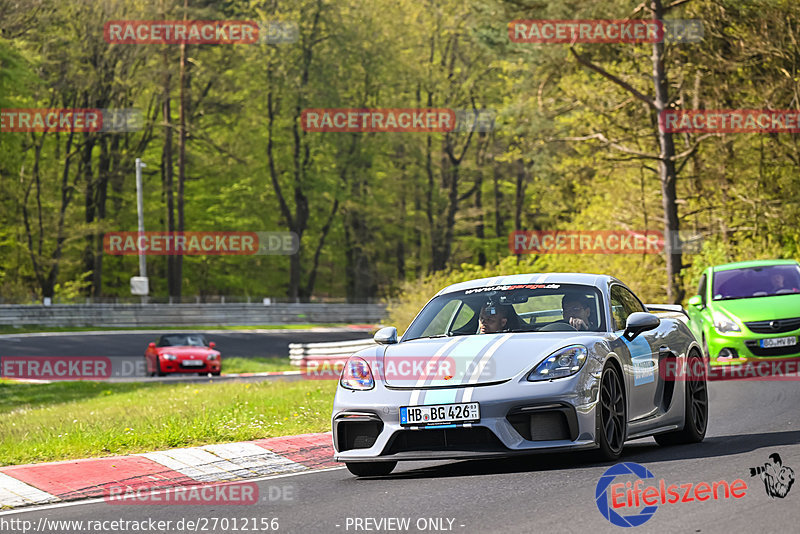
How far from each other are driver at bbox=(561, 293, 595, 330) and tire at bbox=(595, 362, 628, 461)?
1.81 feet

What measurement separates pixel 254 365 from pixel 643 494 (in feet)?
96.5

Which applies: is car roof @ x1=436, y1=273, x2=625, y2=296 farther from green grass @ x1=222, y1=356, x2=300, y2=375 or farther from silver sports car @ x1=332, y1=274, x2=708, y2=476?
green grass @ x1=222, y1=356, x2=300, y2=375

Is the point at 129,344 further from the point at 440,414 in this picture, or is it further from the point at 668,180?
the point at 440,414

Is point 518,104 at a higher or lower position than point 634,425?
higher

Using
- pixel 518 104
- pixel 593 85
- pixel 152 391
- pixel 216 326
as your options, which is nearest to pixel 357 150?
pixel 216 326

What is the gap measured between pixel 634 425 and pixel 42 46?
50.4 meters

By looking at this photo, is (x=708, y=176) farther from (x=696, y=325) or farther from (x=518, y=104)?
(x=696, y=325)

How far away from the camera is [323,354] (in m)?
33.3

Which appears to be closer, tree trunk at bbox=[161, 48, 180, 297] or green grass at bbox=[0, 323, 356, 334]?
green grass at bbox=[0, 323, 356, 334]

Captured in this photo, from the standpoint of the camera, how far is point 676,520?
636 centimetres

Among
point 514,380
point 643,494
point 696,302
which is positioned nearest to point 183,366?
point 696,302

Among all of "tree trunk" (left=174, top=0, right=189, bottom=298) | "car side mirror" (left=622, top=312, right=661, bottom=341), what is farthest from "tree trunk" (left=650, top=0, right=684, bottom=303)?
"tree trunk" (left=174, top=0, right=189, bottom=298)

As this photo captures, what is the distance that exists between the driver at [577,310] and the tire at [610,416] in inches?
21.7

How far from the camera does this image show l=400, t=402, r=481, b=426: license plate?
7.96 metres
